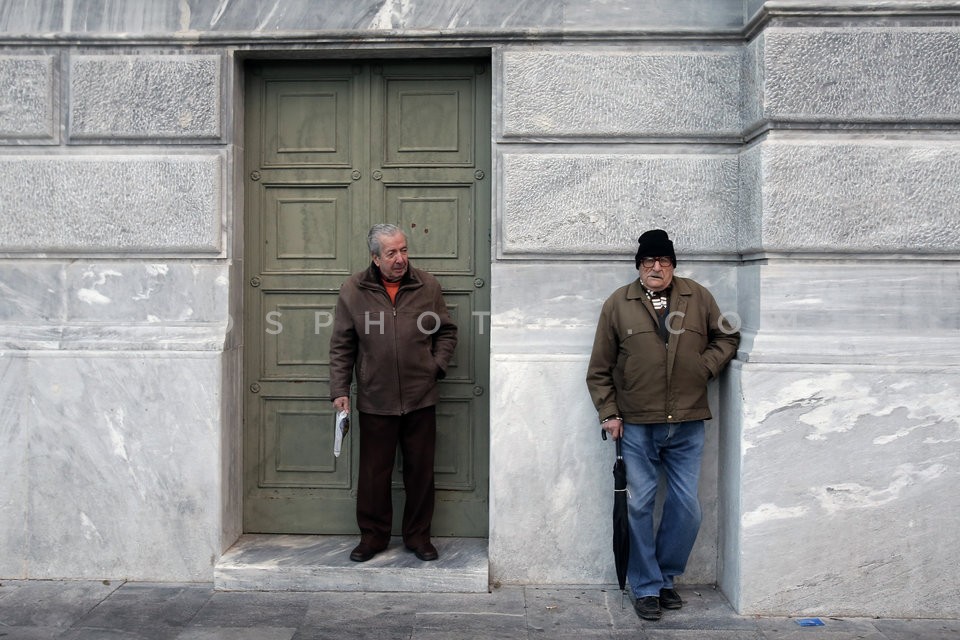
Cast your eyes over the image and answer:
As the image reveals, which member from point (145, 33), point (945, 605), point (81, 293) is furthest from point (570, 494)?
point (145, 33)

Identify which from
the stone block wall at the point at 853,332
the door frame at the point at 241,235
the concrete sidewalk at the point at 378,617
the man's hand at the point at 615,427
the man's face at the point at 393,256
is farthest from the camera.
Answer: the door frame at the point at 241,235

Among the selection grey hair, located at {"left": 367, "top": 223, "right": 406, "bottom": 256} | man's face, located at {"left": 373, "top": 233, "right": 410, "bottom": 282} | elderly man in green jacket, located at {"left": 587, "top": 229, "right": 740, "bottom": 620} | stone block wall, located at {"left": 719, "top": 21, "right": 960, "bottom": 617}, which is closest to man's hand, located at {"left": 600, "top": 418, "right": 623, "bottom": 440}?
elderly man in green jacket, located at {"left": 587, "top": 229, "right": 740, "bottom": 620}

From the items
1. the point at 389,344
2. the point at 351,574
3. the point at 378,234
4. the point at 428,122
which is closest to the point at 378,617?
the point at 351,574

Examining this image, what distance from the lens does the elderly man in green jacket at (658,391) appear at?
4594mm

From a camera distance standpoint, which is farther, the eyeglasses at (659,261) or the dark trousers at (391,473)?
the dark trousers at (391,473)

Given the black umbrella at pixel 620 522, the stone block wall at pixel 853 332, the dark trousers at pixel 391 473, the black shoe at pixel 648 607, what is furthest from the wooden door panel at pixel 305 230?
the black shoe at pixel 648 607

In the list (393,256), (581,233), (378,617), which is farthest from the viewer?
(581,233)

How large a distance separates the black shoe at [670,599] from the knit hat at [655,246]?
173 centimetres

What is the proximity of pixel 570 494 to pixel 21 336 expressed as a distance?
3247 millimetres

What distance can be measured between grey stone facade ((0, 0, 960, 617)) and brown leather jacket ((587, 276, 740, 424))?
0.21 meters

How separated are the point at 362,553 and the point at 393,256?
5.52 ft

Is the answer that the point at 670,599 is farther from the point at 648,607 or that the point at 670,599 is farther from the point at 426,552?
the point at 426,552

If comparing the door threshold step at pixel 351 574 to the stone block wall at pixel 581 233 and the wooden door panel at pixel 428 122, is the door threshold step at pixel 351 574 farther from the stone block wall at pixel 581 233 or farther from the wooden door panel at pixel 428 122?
the wooden door panel at pixel 428 122

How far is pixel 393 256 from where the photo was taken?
16.1 ft
